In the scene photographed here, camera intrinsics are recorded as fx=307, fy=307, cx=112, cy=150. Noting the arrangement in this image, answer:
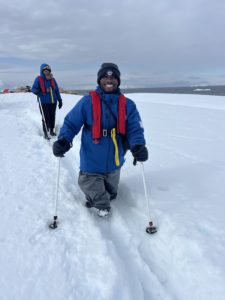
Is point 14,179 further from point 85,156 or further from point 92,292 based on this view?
point 92,292

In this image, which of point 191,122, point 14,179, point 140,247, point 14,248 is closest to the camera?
point 14,248

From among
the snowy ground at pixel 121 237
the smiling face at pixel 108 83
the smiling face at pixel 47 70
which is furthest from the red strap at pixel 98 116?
the smiling face at pixel 47 70

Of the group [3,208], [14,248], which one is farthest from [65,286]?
[3,208]

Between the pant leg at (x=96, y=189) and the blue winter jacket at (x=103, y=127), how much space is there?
0.10 m

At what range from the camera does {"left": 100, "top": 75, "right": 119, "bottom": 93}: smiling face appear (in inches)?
163

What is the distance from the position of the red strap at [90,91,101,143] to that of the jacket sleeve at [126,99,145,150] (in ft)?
1.38

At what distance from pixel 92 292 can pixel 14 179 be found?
3042 mm

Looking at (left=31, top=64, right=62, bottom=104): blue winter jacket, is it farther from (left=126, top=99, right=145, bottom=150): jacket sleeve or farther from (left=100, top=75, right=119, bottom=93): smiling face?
(left=126, top=99, right=145, bottom=150): jacket sleeve

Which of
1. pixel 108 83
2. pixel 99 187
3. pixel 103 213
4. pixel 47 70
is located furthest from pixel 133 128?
pixel 47 70

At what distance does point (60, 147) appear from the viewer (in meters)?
3.97

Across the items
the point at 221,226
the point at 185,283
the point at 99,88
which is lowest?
the point at 185,283

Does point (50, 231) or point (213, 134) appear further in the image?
point (213, 134)

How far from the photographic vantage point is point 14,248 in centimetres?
330

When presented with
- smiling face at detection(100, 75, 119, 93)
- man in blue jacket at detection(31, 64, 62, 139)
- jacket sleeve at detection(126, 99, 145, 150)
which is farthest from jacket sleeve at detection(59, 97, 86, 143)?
man in blue jacket at detection(31, 64, 62, 139)
